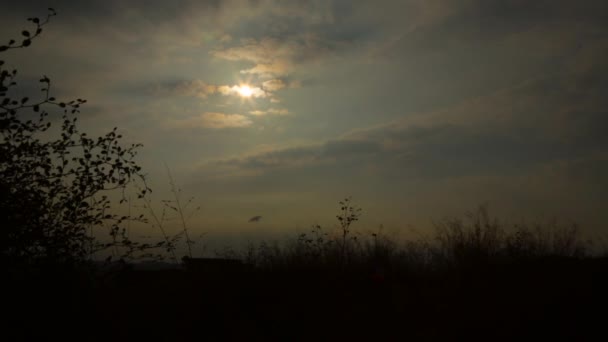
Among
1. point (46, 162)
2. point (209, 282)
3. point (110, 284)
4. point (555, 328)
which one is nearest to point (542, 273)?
point (555, 328)

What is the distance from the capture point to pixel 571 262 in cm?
1047

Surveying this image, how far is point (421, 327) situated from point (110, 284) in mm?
4598

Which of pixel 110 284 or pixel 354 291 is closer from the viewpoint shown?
pixel 110 284

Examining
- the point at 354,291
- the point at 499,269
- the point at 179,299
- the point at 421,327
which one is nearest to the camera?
the point at 421,327

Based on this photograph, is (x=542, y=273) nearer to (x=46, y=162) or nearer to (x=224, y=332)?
(x=224, y=332)

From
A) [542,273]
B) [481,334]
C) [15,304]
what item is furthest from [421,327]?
[15,304]

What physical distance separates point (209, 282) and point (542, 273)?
6.40 m

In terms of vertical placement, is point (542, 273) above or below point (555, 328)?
above

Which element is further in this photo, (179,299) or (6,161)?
(179,299)

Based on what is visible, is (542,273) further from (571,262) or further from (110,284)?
(110,284)

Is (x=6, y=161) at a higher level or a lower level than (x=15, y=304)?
higher

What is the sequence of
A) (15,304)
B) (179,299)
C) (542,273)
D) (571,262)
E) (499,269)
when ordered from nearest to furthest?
(15,304) < (179,299) < (542,273) < (499,269) < (571,262)

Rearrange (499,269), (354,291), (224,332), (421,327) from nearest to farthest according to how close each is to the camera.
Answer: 1. (224,332)
2. (421,327)
3. (354,291)
4. (499,269)

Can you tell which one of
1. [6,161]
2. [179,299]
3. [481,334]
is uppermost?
[6,161]
